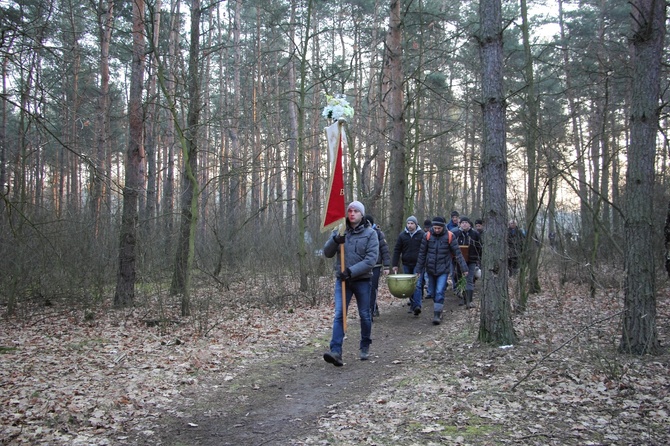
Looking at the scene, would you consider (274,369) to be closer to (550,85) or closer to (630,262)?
(630,262)

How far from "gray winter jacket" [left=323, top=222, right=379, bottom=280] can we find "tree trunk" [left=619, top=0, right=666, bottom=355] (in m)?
3.09

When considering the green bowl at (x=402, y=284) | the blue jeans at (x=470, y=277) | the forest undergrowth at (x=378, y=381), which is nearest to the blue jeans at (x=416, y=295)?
the blue jeans at (x=470, y=277)

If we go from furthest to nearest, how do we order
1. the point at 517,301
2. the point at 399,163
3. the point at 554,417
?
the point at 399,163, the point at 517,301, the point at 554,417

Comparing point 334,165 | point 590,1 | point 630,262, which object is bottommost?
point 630,262

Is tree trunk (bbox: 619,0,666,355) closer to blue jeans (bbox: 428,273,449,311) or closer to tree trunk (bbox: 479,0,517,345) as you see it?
tree trunk (bbox: 479,0,517,345)

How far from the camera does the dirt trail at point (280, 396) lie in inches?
185

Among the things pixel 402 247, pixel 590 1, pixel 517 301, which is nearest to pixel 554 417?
pixel 517 301

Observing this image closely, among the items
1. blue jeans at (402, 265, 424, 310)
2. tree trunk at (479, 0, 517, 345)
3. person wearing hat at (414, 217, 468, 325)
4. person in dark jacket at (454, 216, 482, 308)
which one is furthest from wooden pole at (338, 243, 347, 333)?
person in dark jacket at (454, 216, 482, 308)

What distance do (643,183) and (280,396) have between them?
16.1 feet

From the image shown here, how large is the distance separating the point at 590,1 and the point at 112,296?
2503 cm

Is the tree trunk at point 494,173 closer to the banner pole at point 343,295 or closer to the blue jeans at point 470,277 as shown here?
the banner pole at point 343,295

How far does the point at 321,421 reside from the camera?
4965 millimetres

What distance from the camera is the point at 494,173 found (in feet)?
23.7

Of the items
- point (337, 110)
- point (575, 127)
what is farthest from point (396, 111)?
point (575, 127)
